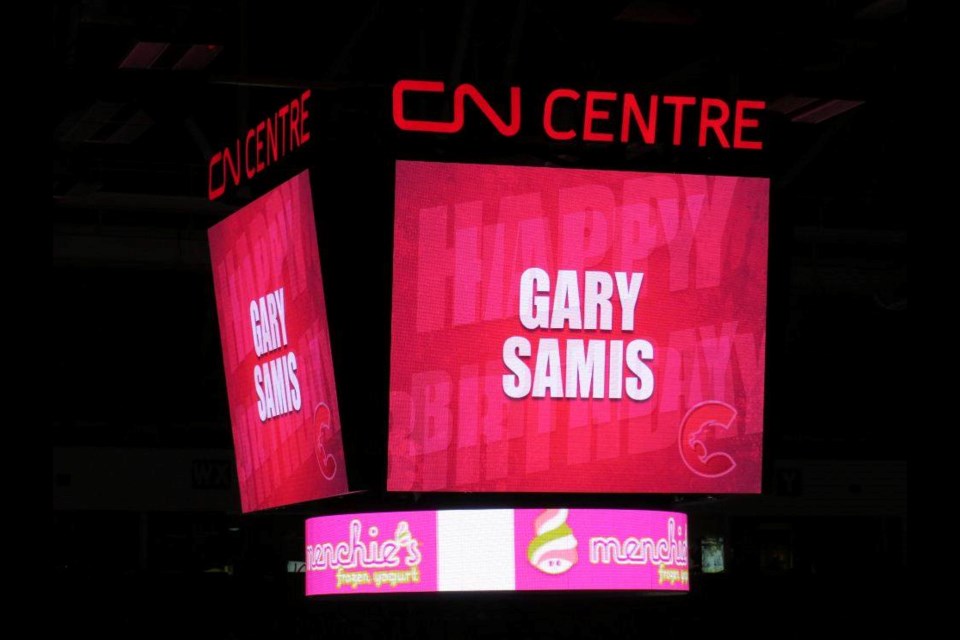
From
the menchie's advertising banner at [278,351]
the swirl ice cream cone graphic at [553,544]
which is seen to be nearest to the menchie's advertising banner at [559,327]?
the swirl ice cream cone graphic at [553,544]

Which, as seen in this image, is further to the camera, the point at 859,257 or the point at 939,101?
the point at 859,257

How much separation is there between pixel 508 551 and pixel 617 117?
6.92 feet

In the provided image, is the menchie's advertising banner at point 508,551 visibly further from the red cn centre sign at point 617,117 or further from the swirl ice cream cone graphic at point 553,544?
the red cn centre sign at point 617,117

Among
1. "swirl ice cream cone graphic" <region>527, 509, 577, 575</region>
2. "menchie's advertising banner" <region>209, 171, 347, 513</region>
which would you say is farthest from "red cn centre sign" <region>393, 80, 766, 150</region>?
"swirl ice cream cone graphic" <region>527, 509, 577, 575</region>

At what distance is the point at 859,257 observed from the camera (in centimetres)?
1611

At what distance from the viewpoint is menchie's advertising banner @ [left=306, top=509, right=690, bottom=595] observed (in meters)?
7.32

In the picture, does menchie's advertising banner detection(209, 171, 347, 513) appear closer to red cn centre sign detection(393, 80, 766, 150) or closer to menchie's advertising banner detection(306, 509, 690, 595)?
menchie's advertising banner detection(306, 509, 690, 595)

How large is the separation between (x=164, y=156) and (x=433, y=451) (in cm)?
693

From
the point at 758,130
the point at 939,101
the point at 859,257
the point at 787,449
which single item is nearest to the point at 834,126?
the point at 758,130

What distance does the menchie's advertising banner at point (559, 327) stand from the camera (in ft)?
24.0

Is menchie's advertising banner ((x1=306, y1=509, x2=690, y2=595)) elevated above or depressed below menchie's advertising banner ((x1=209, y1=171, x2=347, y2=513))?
below

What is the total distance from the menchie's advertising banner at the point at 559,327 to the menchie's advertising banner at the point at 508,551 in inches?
6.6

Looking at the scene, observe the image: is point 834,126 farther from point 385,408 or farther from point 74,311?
point 74,311

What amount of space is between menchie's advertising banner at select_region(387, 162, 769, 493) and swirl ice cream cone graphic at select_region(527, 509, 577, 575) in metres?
0.15
